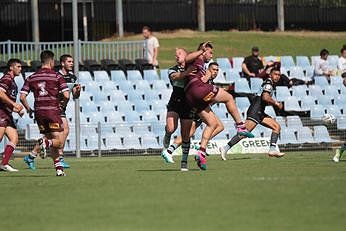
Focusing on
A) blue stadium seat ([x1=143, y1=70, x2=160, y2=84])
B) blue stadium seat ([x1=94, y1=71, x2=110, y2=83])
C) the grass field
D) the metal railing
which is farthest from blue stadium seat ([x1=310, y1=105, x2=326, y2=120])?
the grass field

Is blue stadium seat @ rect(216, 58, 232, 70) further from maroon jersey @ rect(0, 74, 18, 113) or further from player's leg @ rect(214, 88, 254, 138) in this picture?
player's leg @ rect(214, 88, 254, 138)

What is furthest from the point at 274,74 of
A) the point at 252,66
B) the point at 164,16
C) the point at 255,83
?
the point at 164,16

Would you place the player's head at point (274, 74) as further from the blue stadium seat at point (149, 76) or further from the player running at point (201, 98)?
the blue stadium seat at point (149, 76)

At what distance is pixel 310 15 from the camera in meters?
56.7

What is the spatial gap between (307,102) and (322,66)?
9.99ft

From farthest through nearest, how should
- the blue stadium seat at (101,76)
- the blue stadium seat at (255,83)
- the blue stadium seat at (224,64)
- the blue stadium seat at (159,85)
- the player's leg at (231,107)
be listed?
the blue stadium seat at (224,64) < the blue stadium seat at (255,83) < the blue stadium seat at (159,85) < the blue stadium seat at (101,76) < the player's leg at (231,107)

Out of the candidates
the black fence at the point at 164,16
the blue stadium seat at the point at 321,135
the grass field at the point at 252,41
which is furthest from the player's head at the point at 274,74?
the black fence at the point at 164,16

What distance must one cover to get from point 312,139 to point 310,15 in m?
25.3

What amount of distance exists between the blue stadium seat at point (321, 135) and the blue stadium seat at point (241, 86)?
363 centimetres

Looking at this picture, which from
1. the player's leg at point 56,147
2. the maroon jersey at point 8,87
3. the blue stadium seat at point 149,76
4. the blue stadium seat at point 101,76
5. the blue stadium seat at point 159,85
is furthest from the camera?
the blue stadium seat at point 149,76

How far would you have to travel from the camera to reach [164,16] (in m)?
53.8

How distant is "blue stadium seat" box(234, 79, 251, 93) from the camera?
35.2 metres

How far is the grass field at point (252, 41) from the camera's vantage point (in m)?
49.0

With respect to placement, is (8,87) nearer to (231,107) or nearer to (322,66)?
(231,107)
